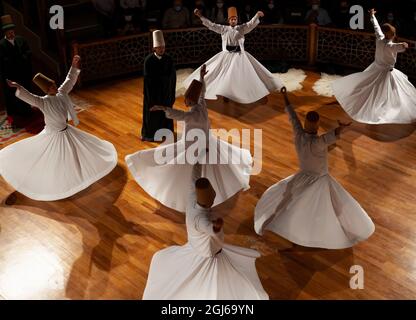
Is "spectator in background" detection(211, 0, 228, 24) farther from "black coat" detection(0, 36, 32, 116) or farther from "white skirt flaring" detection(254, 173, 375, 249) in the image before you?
"white skirt flaring" detection(254, 173, 375, 249)

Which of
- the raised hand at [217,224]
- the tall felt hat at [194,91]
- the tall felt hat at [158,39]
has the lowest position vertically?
the raised hand at [217,224]

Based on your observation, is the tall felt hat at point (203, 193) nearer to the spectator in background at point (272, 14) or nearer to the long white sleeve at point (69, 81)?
the long white sleeve at point (69, 81)

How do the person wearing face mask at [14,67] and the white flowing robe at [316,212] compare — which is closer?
the white flowing robe at [316,212]

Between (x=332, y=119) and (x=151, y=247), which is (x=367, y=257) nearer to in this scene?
(x=151, y=247)

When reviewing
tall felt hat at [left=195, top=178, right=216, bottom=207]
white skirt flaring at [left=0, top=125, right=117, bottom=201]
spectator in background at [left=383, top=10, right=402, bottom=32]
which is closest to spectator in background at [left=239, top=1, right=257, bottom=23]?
spectator in background at [left=383, top=10, right=402, bottom=32]

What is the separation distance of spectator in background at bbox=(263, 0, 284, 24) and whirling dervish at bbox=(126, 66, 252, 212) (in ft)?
14.3

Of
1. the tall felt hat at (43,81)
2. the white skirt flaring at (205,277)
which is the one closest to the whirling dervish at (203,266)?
the white skirt flaring at (205,277)

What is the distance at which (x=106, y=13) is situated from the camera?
10203mm

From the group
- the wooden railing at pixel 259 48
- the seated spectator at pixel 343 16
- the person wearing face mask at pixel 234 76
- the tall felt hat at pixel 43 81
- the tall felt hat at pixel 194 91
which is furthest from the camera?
the seated spectator at pixel 343 16

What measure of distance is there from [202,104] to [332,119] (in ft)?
9.34

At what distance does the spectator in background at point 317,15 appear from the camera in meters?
10.1

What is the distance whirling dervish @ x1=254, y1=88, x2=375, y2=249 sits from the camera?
547cm

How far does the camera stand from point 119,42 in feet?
30.6
